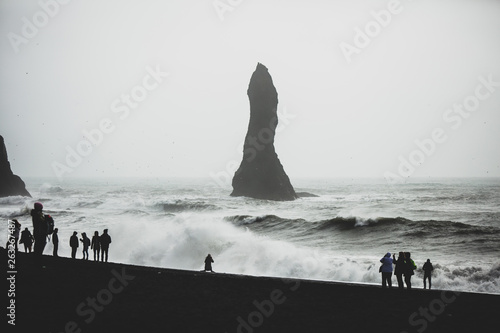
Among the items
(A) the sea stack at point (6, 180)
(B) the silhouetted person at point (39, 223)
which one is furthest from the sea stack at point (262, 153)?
(B) the silhouetted person at point (39, 223)

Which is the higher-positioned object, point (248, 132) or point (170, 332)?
point (248, 132)

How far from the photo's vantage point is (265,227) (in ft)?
128

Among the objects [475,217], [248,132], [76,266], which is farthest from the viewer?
[248,132]

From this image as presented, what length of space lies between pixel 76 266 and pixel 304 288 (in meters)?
8.30

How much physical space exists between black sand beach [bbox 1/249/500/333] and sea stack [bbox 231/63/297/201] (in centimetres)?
5852

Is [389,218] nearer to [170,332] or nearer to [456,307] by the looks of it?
[456,307]

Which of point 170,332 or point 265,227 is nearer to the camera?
point 170,332

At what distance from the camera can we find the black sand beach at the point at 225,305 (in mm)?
9078

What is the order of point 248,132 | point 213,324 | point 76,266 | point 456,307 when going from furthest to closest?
point 248,132 < point 76,266 < point 456,307 < point 213,324

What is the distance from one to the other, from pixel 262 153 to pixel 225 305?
65.9 metres

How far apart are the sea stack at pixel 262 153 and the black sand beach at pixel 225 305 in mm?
58519

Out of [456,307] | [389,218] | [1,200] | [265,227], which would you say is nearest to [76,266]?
[456,307]

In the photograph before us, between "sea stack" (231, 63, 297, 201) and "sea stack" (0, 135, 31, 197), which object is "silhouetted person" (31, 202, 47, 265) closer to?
"sea stack" (231, 63, 297, 201)

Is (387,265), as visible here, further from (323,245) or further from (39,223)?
(323,245)
